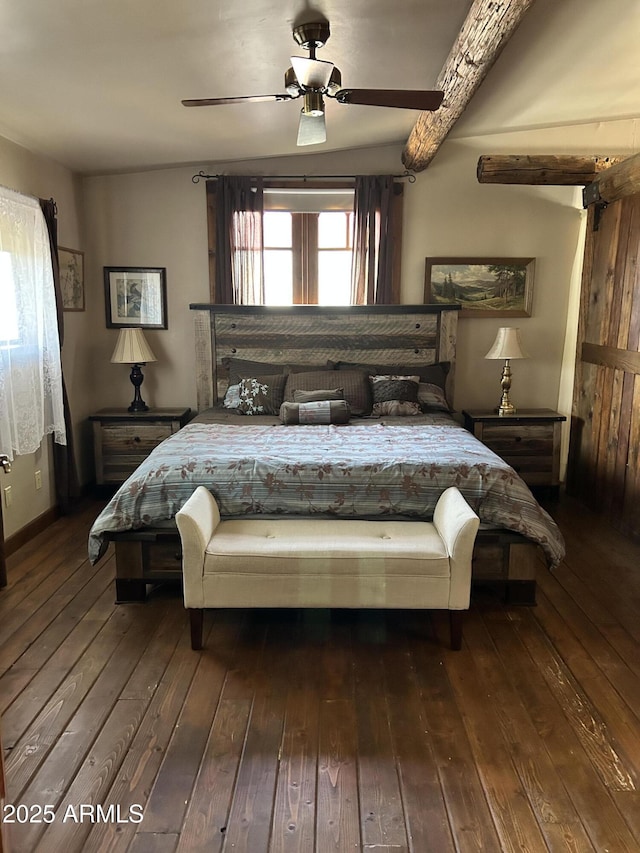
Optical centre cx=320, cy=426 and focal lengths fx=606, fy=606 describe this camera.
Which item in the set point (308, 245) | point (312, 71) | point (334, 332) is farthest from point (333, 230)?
point (312, 71)

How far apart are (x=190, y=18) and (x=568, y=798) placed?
299 cm

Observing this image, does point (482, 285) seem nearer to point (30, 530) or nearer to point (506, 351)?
point (506, 351)

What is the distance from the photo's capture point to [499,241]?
4.89 meters

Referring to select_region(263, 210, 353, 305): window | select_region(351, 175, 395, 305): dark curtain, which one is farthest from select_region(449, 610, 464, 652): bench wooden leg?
select_region(263, 210, 353, 305): window

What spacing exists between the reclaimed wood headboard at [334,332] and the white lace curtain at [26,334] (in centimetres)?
123

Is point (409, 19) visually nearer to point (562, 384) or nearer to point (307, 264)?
point (307, 264)

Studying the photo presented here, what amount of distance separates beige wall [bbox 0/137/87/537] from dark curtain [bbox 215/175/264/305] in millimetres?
1105

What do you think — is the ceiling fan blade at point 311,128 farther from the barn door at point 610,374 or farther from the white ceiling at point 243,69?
the barn door at point 610,374

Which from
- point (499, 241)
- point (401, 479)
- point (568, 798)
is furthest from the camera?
point (499, 241)

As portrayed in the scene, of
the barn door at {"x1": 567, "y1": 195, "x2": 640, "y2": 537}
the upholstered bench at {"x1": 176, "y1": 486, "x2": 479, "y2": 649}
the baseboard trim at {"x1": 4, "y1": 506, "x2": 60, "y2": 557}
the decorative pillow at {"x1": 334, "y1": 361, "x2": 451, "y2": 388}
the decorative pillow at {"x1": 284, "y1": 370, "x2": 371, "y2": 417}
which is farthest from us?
the decorative pillow at {"x1": 334, "y1": 361, "x2": 451, "y2": 388}

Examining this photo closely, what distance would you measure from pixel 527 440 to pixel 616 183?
187cm

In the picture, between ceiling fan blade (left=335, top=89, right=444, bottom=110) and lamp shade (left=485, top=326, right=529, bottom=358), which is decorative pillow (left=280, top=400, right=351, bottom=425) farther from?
ceiling fan blade (left=335, top=89, right=444, bottom=110)

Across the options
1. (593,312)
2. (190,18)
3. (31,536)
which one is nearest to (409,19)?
(190,18)

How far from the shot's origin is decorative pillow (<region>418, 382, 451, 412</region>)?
4.45 metres
